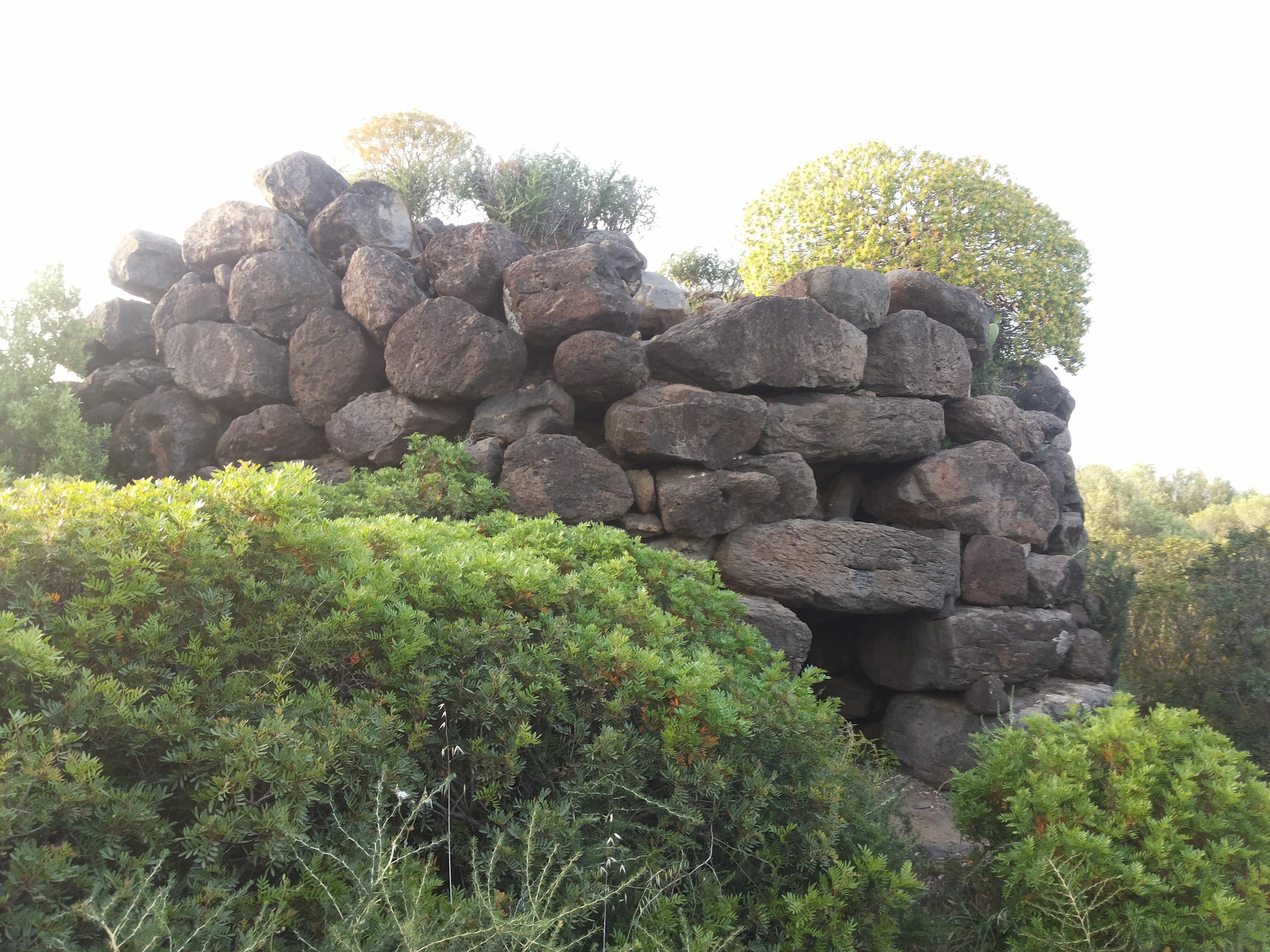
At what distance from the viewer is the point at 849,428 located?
22.6 feet

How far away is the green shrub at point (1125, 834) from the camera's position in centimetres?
300

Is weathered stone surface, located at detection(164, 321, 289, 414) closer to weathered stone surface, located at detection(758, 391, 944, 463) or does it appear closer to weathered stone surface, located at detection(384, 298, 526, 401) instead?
weathered stone surface, located at detection(384, 298, 526, 401)

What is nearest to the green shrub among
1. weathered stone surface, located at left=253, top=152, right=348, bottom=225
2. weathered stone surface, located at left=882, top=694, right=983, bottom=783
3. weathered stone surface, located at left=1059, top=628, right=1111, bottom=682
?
weathered stone surface, located at left=882, top=694, right=983, bottom=783

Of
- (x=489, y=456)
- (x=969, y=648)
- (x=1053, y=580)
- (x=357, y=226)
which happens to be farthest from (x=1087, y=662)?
(x=357, y=226)

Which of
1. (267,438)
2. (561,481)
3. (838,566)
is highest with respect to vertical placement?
(561,481)

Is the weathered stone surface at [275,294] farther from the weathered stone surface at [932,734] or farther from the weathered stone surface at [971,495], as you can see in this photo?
the weathered stone surface at [932,734]

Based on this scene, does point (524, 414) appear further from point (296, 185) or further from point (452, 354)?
point (296, 185)

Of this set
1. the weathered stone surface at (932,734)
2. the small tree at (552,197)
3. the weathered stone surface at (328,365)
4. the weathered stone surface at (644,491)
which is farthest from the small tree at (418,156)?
the weathered stone surface at (932,734)

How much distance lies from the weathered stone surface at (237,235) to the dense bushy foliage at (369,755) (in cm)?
477

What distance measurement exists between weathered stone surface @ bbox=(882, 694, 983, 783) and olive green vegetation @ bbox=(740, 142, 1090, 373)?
5.09 metres

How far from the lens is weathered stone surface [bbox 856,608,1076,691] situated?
6.79 metres

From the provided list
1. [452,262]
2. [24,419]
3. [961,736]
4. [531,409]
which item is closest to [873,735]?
[961,736]

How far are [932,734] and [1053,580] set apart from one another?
72.6 inches

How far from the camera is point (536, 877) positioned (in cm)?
247
